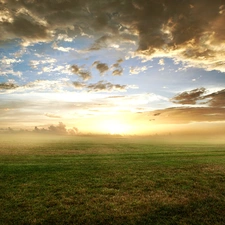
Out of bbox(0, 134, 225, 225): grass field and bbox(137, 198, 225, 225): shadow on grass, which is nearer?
bbox(137, 198, 225, 225): shadow on grass

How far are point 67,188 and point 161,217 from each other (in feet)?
26.5

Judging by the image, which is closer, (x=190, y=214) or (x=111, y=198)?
(x=190, y=214)

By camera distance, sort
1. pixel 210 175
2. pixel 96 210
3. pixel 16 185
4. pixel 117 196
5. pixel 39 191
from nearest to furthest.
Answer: pixel 96 210
pixel 117 196
pixel 39 191
pixel 16 185
pixel 210 175

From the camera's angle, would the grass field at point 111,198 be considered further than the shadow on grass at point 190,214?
Yes

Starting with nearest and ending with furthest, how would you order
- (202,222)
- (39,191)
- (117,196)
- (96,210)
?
(202,222), (96,210), (117,196), (39,191)

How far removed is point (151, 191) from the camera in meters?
15.0

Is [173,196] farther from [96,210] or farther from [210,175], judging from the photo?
[210,175]

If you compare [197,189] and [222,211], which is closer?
[222,211]

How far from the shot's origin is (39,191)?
14.9 meters

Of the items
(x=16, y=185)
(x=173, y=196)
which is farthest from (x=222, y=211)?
(x=16, y=185)

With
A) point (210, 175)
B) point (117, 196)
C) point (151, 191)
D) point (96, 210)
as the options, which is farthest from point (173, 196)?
point (210, 175)

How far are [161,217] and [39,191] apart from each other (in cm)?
928

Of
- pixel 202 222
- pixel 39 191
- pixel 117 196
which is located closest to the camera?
pixel 202 222

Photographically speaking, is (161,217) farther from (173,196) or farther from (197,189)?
(197,189)
